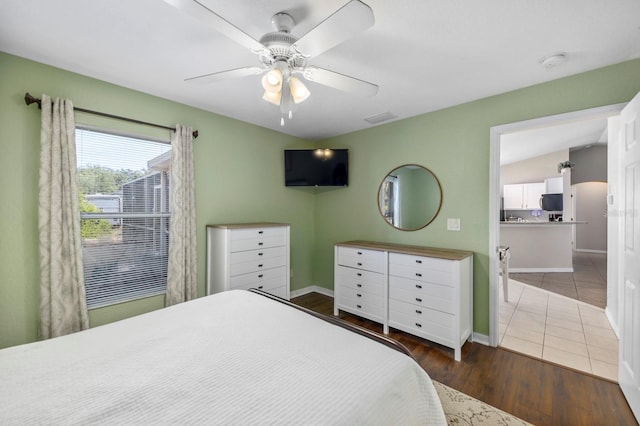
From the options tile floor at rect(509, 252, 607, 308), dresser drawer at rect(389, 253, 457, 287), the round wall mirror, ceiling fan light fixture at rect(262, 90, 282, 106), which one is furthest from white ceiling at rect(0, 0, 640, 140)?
tile floor at rect(509, 252, 607, 308)

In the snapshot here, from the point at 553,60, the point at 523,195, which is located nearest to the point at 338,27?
the point at 553,60

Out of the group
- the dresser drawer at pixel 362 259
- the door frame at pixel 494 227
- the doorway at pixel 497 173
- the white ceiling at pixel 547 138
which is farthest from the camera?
the white ceiling at pixel 547 138

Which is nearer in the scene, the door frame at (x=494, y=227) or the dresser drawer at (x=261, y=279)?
the door frame at (x=494, y=227)

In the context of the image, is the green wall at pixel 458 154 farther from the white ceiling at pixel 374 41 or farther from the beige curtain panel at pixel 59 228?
the beige curtain panel at pixel 59 228

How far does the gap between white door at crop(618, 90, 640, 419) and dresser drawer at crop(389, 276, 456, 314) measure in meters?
1.06

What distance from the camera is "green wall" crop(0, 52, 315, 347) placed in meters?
1.95

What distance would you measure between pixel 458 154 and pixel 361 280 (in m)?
1.74

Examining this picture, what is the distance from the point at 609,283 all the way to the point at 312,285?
146 inches

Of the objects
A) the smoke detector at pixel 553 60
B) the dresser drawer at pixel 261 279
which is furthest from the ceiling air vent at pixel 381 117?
the dresser drawer at pixel 261 279

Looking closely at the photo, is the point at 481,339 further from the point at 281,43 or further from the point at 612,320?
the point at 281,43

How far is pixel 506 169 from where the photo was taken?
278 inches

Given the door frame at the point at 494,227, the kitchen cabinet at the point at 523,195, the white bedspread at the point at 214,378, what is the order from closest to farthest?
the white bedspread at the point at 214,378 < the door frame at the point at 494,227 < the kitchen cabinet at the point at 523,195

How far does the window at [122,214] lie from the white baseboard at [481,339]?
3212 millimetres

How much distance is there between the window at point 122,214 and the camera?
2283mm
